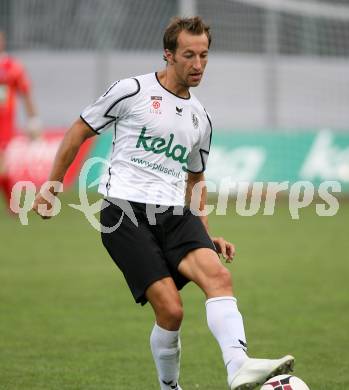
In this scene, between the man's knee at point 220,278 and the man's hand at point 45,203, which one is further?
the man's hand at point 45,203

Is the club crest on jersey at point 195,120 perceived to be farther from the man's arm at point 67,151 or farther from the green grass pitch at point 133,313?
the green grass pitch at point 133,313

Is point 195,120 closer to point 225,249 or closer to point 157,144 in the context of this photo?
point 157,144

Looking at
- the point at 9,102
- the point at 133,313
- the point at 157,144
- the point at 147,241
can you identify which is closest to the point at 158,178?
the point at 157,144

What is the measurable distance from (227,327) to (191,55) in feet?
5.43

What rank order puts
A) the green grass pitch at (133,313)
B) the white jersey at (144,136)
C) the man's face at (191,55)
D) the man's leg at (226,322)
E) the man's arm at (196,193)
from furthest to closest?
the green grass pitch at (133,313), the man's arm at (196,193), the white jersey at (144,136), the man's face at (191,55), the man's leg at (226,322)

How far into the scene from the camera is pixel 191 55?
22.0 ft

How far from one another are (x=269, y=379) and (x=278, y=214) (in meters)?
13.6

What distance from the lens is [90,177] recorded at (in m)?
21.1

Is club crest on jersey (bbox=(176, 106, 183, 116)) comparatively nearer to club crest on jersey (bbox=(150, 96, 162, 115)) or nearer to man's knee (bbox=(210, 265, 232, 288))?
club crest on jersey (bbox=(150, 96, 162, 115))

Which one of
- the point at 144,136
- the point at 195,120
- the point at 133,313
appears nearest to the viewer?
the point at 144,136

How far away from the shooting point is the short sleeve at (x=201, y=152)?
7.08 metres

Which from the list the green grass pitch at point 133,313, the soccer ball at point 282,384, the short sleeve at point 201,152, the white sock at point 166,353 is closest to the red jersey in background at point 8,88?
the green grass pitch at point 133,313

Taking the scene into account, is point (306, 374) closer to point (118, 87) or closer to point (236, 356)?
point (236, 356)

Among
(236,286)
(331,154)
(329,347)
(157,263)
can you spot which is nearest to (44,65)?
(331,154)
